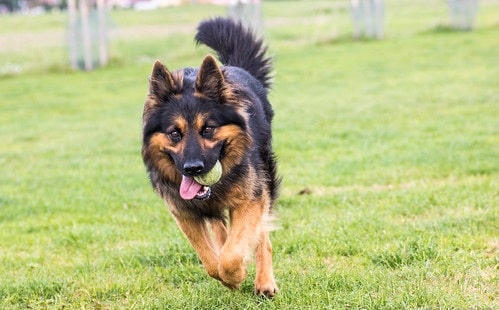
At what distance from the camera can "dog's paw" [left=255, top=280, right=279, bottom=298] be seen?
180 inches

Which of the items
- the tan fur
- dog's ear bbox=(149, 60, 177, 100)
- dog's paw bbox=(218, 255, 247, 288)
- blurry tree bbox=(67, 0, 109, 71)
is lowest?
blurry tree bbox=(67, 0, 109, 71)

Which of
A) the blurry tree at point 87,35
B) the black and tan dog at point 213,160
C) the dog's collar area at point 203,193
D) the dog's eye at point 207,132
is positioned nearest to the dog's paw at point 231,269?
the black and tan dog at point 213,160

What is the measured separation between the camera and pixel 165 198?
472cm

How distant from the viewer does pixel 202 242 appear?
15.0 ft

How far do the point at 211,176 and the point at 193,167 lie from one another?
10.2 inches

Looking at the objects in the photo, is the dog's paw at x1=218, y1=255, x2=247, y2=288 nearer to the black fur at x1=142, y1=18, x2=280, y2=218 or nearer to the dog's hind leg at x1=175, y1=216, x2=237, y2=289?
the dog's hind leg at x1=175, y1=216, x2=237, y2=289

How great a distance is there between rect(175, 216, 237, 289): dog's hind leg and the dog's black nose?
0.63 metres

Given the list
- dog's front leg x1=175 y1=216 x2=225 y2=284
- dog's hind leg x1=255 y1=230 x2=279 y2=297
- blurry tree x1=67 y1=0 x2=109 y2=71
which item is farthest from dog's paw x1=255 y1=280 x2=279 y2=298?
blurry tree x1=67 y1=0 x2=109 y2=71

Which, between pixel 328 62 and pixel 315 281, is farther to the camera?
pixel 328 62

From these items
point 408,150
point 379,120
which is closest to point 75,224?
point 408,150

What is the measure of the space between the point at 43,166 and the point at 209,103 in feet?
21.2

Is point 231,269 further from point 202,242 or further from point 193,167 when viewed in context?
point 193,167

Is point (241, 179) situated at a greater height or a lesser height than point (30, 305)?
greater

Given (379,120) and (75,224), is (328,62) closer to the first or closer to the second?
(379,120)
